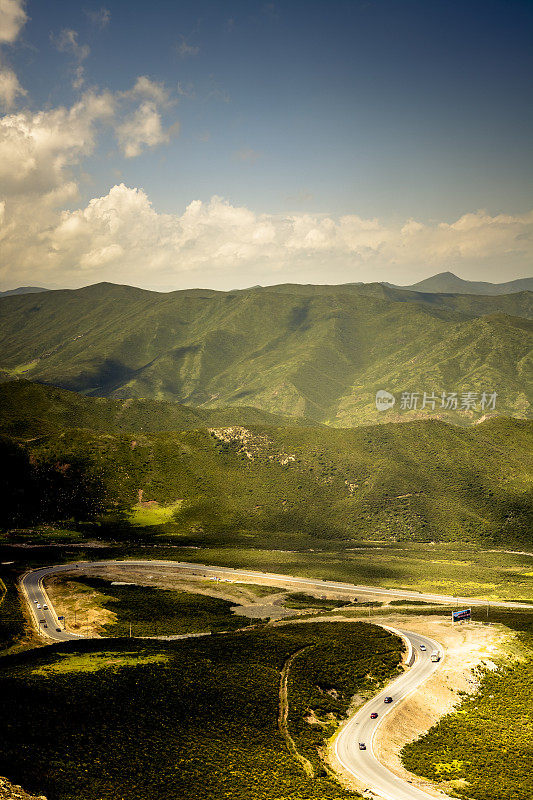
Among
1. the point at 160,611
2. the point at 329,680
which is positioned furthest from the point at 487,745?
the point at 160,611

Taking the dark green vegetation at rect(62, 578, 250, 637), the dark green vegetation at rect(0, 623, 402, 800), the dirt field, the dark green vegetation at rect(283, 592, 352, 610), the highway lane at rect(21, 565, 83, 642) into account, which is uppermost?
the dark green vegetation at rect(0, 623, 402, 800)

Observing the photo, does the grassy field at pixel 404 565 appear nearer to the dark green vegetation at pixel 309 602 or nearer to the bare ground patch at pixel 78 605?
the dark green vegetation at pixel 309 602

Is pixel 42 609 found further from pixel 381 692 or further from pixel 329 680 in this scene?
pixel 381 692

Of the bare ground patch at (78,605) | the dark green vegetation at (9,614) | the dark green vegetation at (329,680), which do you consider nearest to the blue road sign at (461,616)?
the dark green vegetation at (329,680)

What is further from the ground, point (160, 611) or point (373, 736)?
point (373, 736)

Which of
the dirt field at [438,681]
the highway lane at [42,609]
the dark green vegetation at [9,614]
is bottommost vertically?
the highway lane at [42,609]

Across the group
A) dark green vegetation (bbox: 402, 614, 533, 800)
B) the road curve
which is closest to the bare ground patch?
the road curve

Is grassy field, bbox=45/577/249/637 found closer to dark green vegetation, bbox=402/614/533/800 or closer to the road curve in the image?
the road curve
